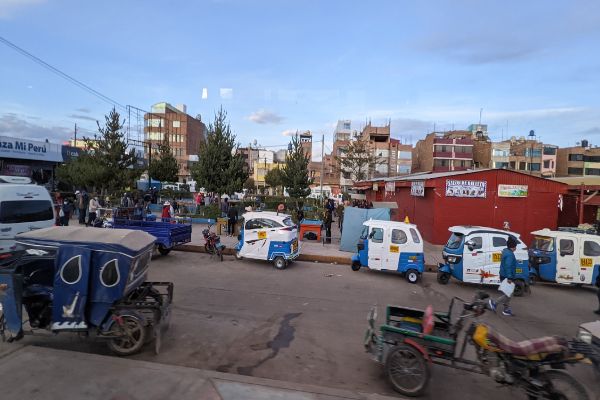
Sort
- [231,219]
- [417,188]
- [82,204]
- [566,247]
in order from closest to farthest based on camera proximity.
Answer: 1. [566,247]
2. [231,219]
3. [82,204]
4. [417,188]

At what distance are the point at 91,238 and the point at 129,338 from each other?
1.58 metres

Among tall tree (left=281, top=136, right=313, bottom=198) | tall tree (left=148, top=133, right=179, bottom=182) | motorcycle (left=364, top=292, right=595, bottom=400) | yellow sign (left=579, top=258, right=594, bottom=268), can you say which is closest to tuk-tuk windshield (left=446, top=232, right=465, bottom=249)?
yellow sign (left=579, top=258, right=594, bottom=268)

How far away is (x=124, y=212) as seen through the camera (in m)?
18.2

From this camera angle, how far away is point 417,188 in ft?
68.8

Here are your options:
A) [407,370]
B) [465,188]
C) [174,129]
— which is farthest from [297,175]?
[174,129]

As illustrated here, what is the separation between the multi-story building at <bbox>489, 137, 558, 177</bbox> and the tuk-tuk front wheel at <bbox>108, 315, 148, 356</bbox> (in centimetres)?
8980

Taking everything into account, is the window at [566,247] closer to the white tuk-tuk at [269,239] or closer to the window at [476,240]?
the window at [476,240]

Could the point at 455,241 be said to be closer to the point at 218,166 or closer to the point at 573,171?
the point at 218,166

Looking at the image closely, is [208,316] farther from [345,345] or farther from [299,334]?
[345,345]

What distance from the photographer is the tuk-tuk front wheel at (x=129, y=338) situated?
5668 mm

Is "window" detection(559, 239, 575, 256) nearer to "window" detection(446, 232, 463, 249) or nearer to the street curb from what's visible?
"window" detection(446, 232, 463, 249)

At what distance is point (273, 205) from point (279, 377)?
92.4 ft

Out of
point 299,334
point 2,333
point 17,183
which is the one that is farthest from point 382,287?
point 17,183

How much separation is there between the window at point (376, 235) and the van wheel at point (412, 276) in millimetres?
1281
